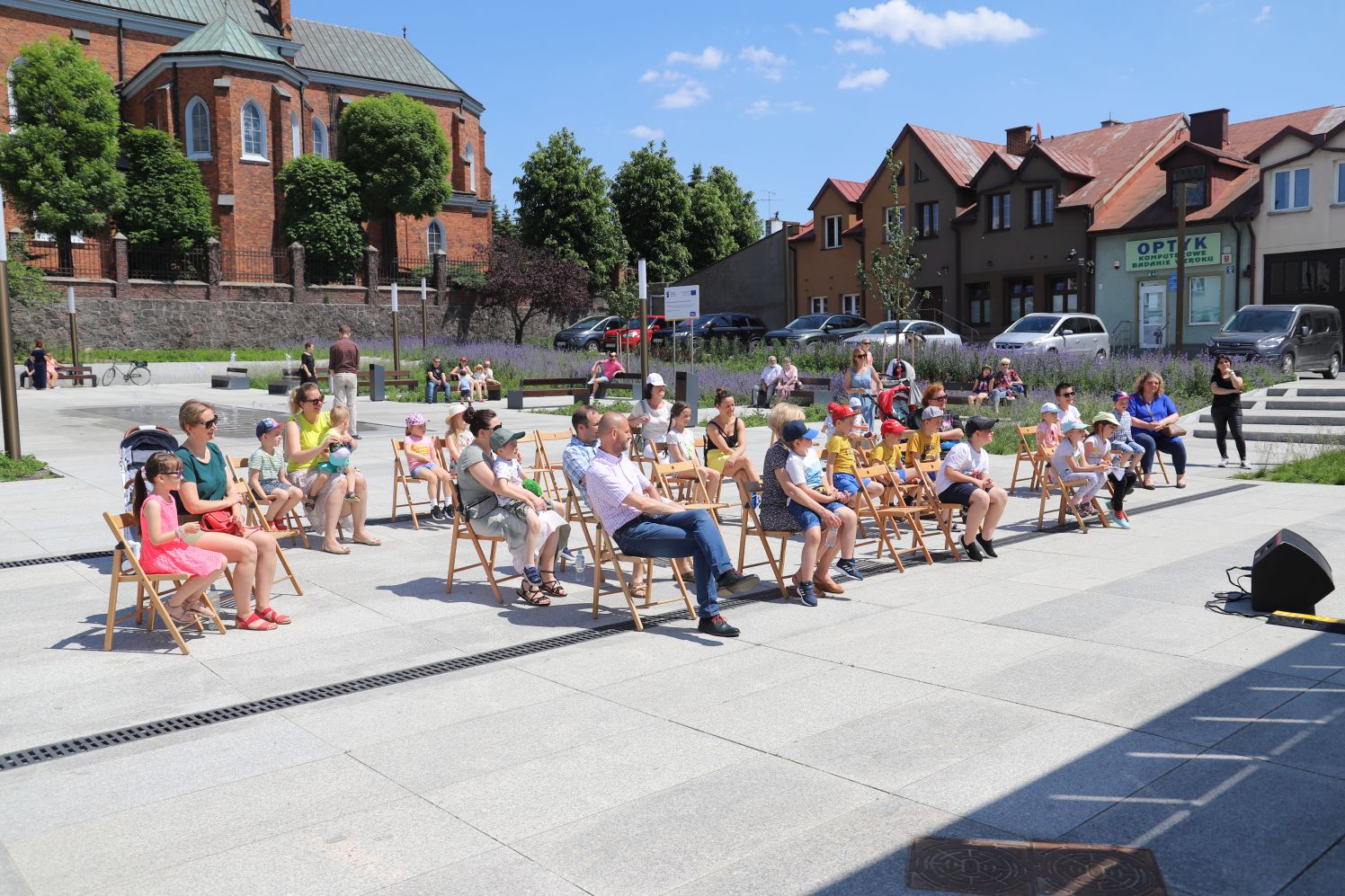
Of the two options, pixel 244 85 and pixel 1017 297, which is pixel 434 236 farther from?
pixel 1017 297

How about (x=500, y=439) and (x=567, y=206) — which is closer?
(x=500, y=439)

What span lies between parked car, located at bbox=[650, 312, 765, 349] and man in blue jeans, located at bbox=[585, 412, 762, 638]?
29090 millimetres

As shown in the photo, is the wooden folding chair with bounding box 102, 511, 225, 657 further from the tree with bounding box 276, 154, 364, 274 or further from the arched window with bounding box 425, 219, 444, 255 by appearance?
the arched window with bounding box 425, 219, 444, 255

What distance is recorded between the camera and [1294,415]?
17.6 m

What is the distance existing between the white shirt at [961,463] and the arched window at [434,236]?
49735 mm

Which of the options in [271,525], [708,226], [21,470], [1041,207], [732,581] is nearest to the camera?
[732,581]

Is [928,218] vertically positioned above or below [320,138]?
below

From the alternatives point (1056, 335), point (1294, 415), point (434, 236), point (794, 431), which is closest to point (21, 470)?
point (794, 431)

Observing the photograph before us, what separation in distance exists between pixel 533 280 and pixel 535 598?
38.9m

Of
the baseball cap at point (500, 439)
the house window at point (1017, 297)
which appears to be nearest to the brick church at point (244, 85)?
the house window at point (1017, 297)

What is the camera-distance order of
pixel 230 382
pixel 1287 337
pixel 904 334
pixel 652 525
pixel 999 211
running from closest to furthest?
1. pixel 652 525
2. pixel 1287 337
3. pixel 904 334
4. pixel 230 382
5. pixel 999 211

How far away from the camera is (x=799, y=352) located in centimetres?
3055

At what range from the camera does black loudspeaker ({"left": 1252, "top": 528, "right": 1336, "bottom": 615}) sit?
666 cm

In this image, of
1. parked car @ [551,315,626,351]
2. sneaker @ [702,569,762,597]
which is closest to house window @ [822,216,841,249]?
parked car @ [551,315,626,351]
